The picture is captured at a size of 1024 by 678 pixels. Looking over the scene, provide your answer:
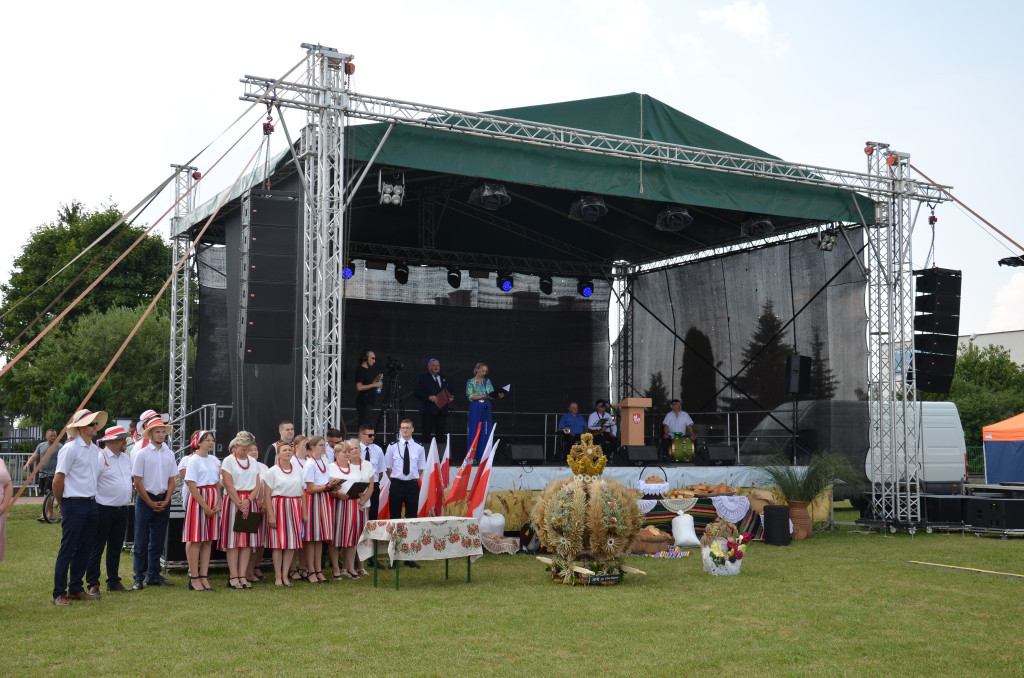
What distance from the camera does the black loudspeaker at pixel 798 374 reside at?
1366cm

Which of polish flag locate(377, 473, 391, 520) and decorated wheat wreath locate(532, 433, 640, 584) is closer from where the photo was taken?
decorated wheat wreath locate(532, 433, 640, 584)

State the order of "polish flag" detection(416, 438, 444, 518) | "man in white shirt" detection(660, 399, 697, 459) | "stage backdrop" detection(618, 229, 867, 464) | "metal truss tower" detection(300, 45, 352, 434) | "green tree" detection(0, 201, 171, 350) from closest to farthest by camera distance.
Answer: "polish flag" detection(416, 438, 444, 518) < "metal truss tower" detection(300, 45, 352, 434) < "stage backdrop" detection(618, 229, 867, 464) < "man in white shirt" detection(660, 399, 697, 459) < "green tree" detection(0, 201, 171, 350)

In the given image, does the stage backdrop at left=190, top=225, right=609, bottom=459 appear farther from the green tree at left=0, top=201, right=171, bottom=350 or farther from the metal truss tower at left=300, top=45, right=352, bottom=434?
the green tree at left=0, top=201, right=171, bottom=350

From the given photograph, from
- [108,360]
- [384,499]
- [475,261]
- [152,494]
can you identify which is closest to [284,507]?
[152,494]

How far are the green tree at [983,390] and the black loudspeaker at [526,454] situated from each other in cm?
2110

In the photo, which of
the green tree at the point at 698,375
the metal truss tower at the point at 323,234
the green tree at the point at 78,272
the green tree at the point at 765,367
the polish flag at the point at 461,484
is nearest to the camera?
the metal truss tower at the point at 323,234

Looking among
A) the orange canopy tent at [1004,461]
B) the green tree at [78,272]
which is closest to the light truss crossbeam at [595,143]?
the orange canopy tent at [1004,461]

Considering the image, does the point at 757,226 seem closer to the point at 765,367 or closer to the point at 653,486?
the point at 765,367

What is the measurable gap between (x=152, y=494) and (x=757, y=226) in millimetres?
9538

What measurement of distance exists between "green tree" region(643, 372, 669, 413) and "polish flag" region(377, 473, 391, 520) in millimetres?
8661

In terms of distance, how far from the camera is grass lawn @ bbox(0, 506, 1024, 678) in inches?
203

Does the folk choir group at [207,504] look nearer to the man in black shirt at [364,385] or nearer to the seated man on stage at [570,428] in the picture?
the man in black shirt at [364,385]

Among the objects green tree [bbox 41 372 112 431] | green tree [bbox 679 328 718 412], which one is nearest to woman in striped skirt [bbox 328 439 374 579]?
green tree [bbox 679 328 718 412]

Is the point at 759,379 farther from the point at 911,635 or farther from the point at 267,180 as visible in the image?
the point at 911,635
